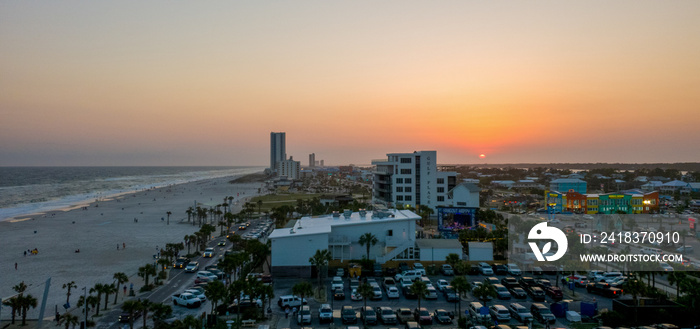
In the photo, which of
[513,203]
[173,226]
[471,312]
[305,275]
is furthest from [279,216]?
[513,203]

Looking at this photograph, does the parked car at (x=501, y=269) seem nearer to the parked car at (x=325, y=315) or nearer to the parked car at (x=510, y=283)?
the parked car at (x=510, y=283)

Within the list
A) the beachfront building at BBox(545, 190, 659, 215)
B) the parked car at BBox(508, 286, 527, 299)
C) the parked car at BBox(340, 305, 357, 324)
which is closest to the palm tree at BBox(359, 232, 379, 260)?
the parked car at BBox(340, 305, 357, 324)

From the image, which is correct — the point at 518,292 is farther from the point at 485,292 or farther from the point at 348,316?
the point at 348,316

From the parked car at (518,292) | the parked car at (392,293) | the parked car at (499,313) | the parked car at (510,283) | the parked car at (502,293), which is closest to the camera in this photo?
the parked car at (499,313)

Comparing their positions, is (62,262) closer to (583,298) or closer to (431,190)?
(583,298)

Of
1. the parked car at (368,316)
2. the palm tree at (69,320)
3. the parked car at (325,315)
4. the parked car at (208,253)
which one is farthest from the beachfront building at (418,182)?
the palm tree at (69,320)

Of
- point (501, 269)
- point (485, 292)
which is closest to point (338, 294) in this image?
point (485, 292)
